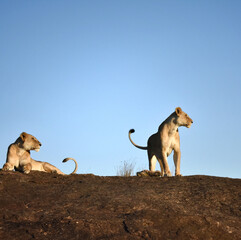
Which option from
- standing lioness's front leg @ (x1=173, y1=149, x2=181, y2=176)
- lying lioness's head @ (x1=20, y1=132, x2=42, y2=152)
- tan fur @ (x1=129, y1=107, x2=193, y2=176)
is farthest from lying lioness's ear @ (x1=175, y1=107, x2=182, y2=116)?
lying lioness's head @ (x1=20, y1=132, x2=42, y2=152)

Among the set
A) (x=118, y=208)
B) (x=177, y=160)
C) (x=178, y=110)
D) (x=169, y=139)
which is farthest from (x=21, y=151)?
(x=178, y=110)

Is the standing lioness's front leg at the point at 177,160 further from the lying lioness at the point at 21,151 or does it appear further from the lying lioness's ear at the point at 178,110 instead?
the lying lioness at the point at 21,151

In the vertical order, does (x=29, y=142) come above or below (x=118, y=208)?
above

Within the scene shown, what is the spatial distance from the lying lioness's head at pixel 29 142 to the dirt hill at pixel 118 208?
1.32 m

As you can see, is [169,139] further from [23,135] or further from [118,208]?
[118,208]

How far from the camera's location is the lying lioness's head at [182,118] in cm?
1048

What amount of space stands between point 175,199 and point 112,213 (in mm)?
1230

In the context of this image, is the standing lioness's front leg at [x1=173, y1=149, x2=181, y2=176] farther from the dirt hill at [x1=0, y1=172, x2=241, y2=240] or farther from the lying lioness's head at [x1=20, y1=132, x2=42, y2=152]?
the lying lioness's head at [x1=20, y1=132, x2=42, y2=152]

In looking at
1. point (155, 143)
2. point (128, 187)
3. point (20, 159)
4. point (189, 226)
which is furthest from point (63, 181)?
point (155, 143)

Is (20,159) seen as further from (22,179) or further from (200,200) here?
(200,200)

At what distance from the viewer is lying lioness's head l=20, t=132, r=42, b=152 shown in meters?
9.16

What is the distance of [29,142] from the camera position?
30.1 feet

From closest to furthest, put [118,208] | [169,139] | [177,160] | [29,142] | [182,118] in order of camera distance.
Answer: [118,208] < [29,142] < [177,160] < [169,139] < [182,118]

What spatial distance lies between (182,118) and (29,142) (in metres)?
3.80
